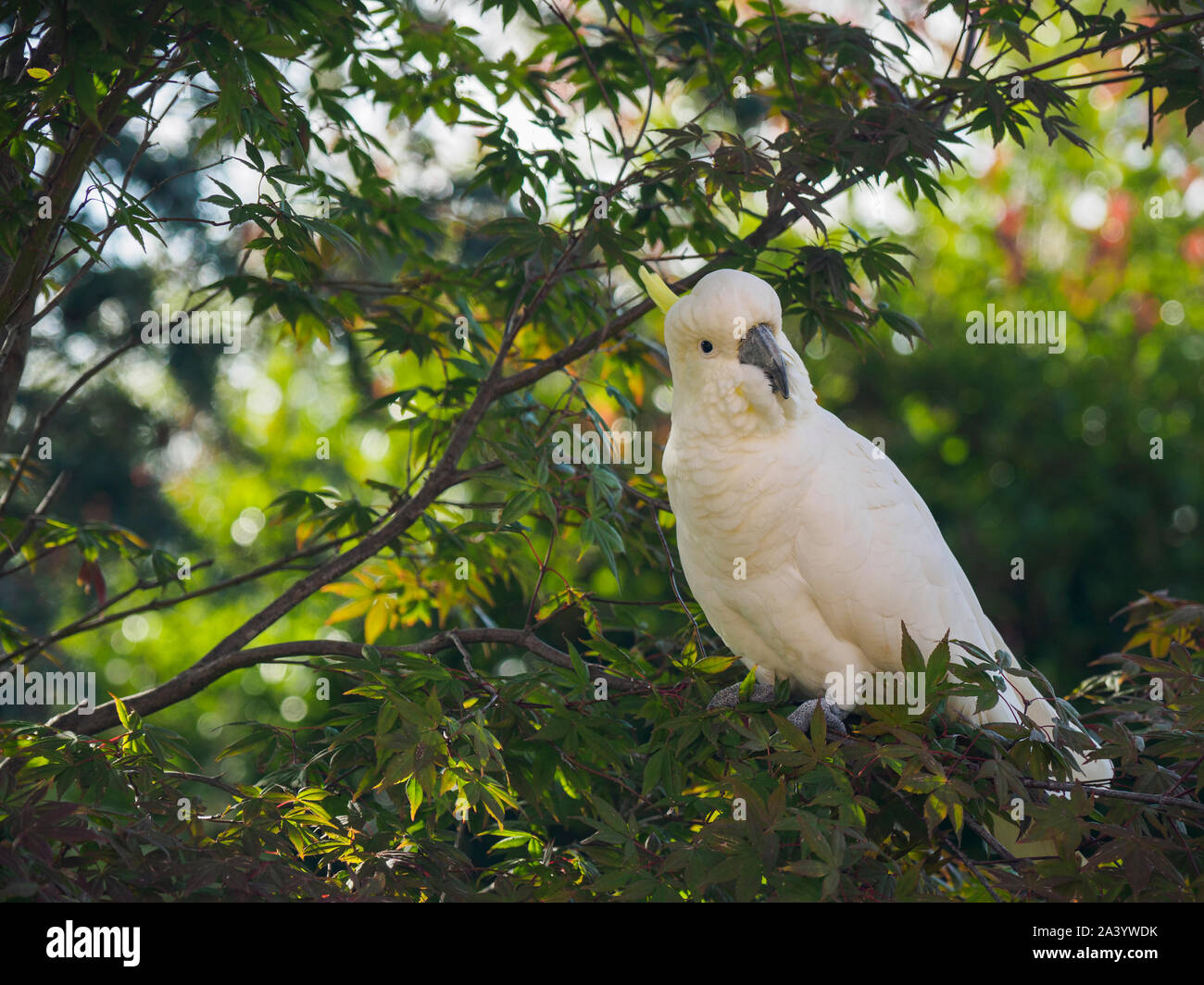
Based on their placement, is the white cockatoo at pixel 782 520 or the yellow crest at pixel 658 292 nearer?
the white cockatoo at pixel 782 520

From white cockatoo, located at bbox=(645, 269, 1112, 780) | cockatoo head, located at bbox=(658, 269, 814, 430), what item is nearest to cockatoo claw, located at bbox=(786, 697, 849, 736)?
white cockatoo, located at bbox=(645, 269, 1112, 780)

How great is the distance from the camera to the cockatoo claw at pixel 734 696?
2084 mm

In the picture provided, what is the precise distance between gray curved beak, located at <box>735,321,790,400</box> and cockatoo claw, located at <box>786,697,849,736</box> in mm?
667

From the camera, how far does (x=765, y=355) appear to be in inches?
78.7

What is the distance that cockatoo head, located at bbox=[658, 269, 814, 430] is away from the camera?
198cm

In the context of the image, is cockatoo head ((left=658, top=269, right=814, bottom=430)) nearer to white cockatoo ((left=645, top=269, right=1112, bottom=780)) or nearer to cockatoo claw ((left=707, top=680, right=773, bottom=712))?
white cockatoo ((left=645, top=269, right=1112, bottom=780))

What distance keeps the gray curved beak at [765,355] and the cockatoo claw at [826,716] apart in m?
0.67

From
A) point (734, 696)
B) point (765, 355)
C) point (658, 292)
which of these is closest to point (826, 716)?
point (734, 696)

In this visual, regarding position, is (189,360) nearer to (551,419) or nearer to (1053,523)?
(551,419)

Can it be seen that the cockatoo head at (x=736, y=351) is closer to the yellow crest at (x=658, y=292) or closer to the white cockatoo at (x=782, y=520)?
the white cockatoo at (x=782, y=520)

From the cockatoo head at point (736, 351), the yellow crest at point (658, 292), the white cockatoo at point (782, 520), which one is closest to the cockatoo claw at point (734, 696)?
the white cockatoo at point (782, 520)

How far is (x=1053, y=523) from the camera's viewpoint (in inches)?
187

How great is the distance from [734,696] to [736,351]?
2.34 feet

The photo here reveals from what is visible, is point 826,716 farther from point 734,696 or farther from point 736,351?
point 736,351
